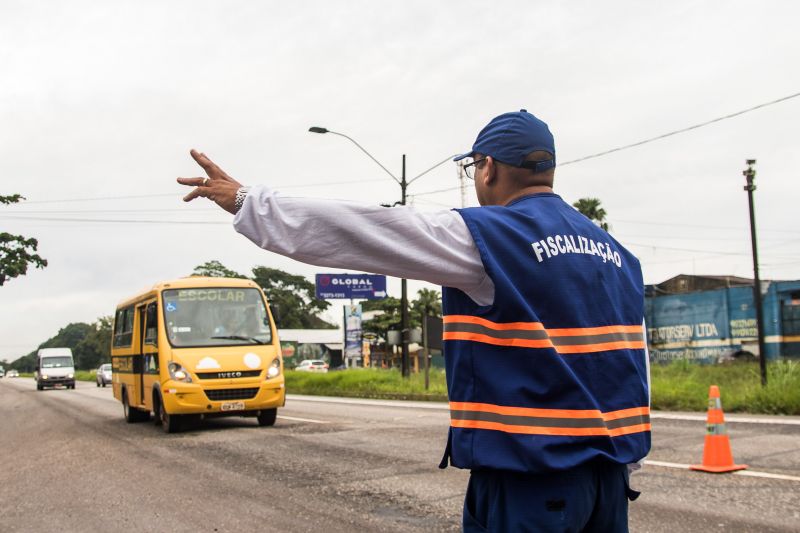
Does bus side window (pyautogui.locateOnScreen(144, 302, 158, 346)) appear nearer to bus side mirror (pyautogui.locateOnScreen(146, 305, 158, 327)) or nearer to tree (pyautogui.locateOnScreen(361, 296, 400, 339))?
bus side mirror (pyautogui.locateOnScreen(146, 305, 158, 327))

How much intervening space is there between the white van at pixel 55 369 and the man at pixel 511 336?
51.6 m

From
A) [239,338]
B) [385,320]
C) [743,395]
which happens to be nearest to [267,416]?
[239,338]

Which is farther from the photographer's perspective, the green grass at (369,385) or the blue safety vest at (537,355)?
the green grass at (369,385)

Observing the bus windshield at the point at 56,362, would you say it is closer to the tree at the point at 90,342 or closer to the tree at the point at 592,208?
the tree at the point at 592,208

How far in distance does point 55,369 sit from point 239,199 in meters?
52.0

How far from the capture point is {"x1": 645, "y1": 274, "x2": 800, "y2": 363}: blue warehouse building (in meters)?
29.8

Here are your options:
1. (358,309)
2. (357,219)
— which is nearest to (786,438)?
(357,219)

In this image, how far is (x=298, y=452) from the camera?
9.56m

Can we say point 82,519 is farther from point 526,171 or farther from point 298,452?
point 526,171

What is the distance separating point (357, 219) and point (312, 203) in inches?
4.6

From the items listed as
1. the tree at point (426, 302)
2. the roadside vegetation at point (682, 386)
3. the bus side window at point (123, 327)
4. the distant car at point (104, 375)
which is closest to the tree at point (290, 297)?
the tree at point (426, 302)

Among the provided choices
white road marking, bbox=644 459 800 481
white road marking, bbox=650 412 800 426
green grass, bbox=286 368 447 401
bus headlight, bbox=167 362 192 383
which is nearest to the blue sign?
green grass, bbox=286 368 447 401

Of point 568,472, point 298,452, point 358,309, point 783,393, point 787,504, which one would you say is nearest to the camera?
point 568,472

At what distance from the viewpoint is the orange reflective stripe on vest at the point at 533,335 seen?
1923mm
